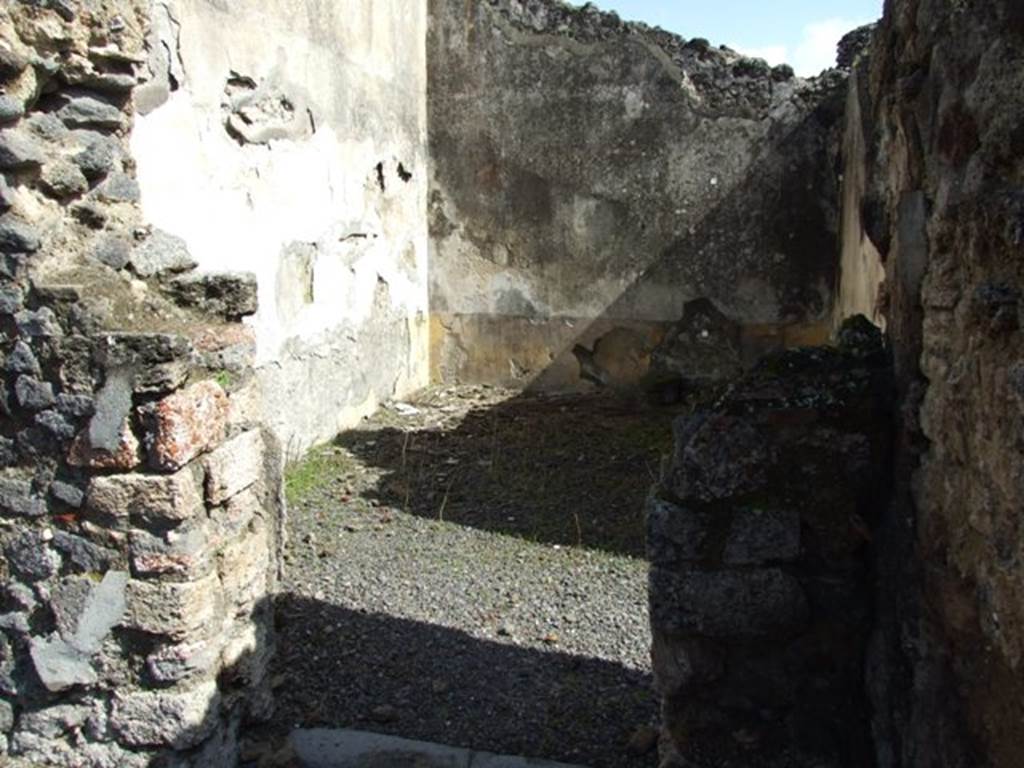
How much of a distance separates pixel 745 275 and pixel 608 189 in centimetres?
115

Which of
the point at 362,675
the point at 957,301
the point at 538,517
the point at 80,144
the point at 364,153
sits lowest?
the point at 362,675

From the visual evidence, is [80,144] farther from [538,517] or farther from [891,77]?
[538,517]

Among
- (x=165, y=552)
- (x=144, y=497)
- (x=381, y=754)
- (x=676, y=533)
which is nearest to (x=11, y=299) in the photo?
(x=144, y=497)

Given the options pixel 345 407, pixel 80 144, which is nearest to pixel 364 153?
pixel 345 407

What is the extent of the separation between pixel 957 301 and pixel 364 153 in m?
4.94

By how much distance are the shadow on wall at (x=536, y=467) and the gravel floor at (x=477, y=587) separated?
0.05ft

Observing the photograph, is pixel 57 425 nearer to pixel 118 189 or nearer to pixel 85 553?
pixel 85 553

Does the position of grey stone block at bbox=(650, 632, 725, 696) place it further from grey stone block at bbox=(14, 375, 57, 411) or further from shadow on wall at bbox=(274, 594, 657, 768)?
grey stone block at bbox=(14, 375, 57, 411)

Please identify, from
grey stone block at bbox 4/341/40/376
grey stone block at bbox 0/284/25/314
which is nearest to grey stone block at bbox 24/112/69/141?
grey stone block at bbox 0/284/25/314

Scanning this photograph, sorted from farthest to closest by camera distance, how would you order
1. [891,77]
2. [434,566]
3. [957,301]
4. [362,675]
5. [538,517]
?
[538,517]
[434,566]
[362,675]
[891,77]
[957,301]

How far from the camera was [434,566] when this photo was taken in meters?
4.23

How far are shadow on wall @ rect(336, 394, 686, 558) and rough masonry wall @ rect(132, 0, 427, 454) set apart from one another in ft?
1.86

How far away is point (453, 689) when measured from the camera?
10.6 feet

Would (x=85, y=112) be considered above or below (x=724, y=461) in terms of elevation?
above
